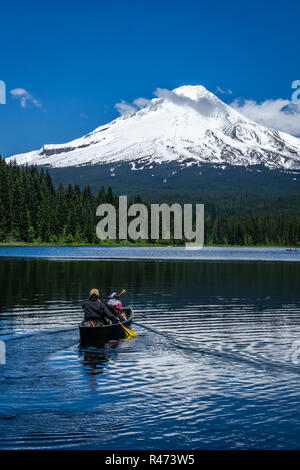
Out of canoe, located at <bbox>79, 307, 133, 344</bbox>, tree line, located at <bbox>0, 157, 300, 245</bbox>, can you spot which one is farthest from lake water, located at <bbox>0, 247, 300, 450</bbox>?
tree line, located at <bbox>0, 157, 300, 245</bbox>

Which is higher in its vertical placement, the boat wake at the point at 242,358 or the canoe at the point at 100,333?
the canoe at the point at 100,333

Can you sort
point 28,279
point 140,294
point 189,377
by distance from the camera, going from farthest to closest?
point 28,279 < point 140,294 < point 189,377

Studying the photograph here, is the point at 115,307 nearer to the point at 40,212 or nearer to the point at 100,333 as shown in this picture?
the point at 100,333

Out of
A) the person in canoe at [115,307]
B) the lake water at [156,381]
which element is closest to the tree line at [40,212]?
the lake water at [156,381]

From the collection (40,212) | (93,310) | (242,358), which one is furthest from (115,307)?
(40,212)

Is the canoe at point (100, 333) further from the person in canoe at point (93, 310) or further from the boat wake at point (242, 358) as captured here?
the boat wake at point (242, 358)

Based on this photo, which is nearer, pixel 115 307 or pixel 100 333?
pixel 100 333

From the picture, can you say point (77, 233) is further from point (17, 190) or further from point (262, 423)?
point (262, 423)

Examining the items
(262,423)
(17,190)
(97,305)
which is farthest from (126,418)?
(17,190)

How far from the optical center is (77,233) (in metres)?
171

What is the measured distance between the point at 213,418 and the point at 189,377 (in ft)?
13.8

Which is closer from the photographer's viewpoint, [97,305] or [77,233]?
[97,305]

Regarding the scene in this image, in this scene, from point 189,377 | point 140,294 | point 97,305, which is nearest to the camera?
point 189,377
